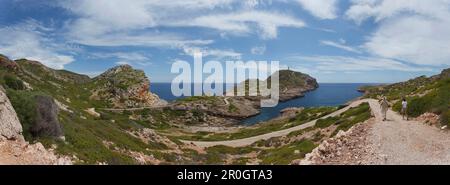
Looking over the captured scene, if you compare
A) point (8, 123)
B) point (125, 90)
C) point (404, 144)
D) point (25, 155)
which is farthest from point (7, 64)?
point (125, 90)

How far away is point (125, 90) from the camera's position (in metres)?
143

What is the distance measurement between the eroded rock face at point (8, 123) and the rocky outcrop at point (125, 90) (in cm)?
10862

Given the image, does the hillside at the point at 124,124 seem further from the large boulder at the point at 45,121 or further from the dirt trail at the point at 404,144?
the dirt trail at the point at 404,144

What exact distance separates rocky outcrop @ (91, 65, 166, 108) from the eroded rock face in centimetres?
10862

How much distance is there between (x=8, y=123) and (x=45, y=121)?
10.5 feet

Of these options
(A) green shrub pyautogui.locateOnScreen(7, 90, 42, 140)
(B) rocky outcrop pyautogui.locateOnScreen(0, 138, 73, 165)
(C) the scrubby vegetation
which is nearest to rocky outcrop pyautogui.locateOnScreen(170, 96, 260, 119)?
(C) the scrubby vegetation

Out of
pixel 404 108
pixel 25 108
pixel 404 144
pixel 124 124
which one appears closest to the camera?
pixel 404 144

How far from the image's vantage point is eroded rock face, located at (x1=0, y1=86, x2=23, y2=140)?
20.7m

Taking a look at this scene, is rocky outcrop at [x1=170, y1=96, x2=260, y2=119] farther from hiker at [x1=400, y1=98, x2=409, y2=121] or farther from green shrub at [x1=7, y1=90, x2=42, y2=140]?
green shrub at [x1=7, y1=90, x2=42, y2=140]

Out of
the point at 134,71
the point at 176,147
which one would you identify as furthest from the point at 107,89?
the point at 176,147

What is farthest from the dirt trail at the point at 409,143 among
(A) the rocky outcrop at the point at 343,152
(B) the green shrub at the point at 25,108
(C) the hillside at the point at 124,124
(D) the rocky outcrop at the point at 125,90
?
(D) the rocky outcrop at the point at 125,90

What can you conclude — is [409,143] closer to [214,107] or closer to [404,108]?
[404,108]
